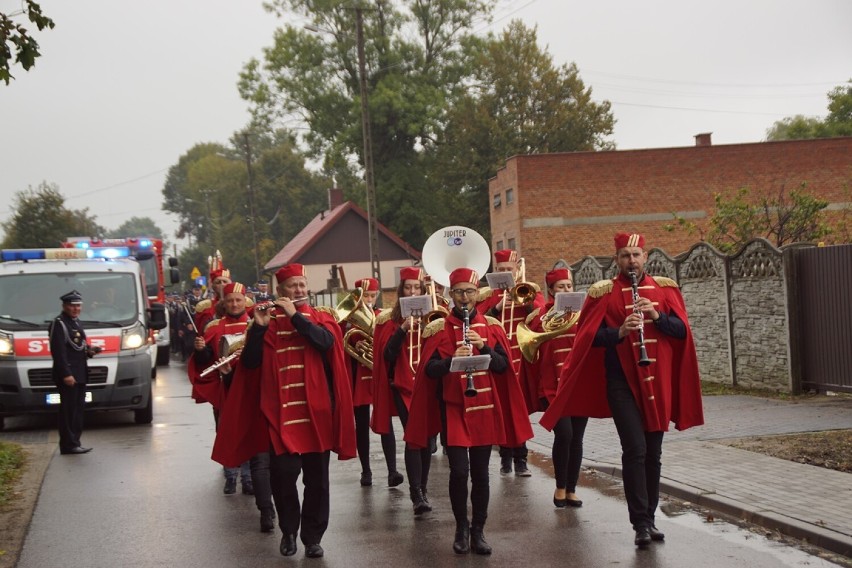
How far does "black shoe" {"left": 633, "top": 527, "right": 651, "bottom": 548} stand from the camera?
7781 mm

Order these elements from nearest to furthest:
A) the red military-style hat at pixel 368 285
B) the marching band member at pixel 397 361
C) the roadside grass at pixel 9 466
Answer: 1. the marching band member at pixel 397 361
2. the roadside grass at pixel 9 466
3. the red military-style hat at pixel 368 285

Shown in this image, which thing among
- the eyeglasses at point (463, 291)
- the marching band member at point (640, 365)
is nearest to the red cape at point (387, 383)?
the eyeglasses at point (463, 291)

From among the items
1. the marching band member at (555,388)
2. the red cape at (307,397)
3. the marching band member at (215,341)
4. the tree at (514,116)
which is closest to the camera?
the red cape at (307,397)

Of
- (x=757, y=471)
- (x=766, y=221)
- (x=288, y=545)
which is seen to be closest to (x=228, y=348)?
(x=288, y=545)

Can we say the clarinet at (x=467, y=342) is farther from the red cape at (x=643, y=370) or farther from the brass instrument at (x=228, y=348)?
the brass instrument at (x=228, y=348)

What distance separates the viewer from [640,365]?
7863 mm

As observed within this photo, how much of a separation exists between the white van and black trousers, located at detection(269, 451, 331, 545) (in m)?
9.35

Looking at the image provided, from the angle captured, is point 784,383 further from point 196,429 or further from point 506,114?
point 506,114

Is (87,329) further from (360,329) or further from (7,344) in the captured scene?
(360,329)

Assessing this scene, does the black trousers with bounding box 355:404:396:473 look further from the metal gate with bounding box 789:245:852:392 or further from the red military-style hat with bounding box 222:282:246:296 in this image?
the metal gate with bounding box 789:245:852:392

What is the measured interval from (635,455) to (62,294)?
471 inches

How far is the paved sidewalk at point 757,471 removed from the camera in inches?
319

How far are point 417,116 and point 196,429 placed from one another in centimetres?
4206

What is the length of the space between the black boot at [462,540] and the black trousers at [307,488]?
919 millimetres
